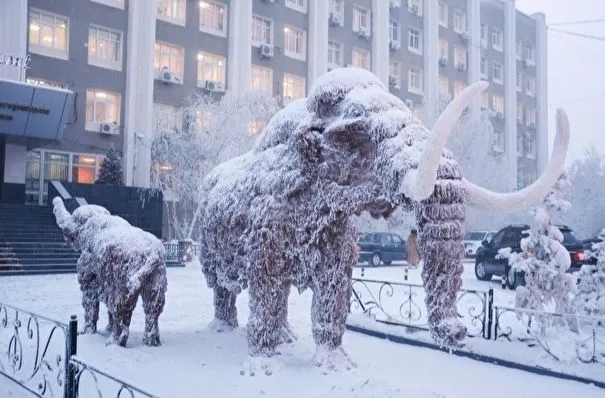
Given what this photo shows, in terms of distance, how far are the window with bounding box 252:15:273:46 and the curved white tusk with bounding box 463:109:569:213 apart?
1030 inches

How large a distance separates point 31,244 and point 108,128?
7.74 m

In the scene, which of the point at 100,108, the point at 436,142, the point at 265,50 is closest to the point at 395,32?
the point at 265,50

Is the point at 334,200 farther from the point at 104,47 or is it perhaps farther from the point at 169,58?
the point at 169,58

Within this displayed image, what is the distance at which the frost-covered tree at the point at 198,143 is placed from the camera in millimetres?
23250

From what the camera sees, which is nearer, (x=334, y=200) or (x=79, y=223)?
(x=334, y=200)

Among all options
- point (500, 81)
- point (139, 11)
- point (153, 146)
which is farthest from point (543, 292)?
point (500, 81)

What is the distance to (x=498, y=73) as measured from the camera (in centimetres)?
4266

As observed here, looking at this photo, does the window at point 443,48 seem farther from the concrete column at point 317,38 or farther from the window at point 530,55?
the concrete column at point 317,38

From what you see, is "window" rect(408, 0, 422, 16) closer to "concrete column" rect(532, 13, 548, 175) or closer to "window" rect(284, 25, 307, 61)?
"window" rect(284, 25, 307, 61)

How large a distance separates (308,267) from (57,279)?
1190 centimetres

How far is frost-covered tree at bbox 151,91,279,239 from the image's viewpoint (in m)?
23.2

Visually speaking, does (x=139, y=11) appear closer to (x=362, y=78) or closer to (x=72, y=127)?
(x=72, y=127)

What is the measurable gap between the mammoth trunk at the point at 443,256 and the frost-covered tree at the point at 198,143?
18.8 m

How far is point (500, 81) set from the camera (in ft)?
140
